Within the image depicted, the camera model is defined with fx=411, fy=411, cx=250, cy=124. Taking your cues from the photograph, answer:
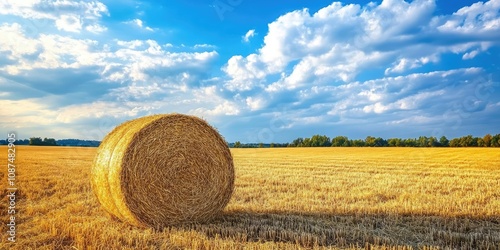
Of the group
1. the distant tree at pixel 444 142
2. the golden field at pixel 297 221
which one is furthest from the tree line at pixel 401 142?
the golden field at pixel 297 221

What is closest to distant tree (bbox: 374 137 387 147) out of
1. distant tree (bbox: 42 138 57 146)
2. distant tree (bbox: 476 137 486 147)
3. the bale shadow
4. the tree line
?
the tree line

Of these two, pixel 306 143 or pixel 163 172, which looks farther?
pixel 306 143

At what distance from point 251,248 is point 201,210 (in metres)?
2.60

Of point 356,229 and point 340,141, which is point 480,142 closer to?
point 340,141

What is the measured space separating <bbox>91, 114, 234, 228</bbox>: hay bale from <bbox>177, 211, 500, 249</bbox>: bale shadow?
1.59 feet

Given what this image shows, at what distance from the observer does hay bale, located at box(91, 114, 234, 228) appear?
7445 mm

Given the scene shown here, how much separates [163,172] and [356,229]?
11.9 feet

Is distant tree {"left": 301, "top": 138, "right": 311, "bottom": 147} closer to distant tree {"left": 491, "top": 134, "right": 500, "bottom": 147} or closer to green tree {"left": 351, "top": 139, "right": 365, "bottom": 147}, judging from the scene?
green tree {"left": 351, "top": 139, "right": 365, "bottom": 147}

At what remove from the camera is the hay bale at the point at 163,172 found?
7.45m

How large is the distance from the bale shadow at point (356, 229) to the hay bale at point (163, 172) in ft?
1.59

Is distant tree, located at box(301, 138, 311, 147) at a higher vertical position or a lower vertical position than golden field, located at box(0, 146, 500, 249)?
higher

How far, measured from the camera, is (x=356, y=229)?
689cm

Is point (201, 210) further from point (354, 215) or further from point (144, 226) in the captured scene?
point (354, 215)

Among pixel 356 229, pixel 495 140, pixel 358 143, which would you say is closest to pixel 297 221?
pixel 356 229
